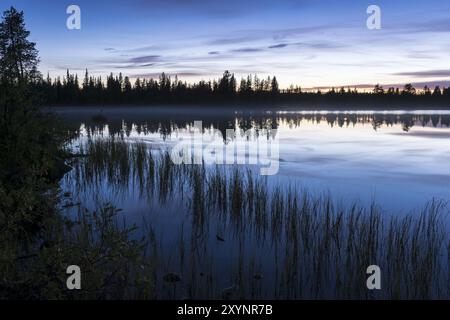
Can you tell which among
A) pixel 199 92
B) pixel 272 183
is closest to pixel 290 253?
pixel 272 183

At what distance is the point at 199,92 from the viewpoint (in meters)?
153

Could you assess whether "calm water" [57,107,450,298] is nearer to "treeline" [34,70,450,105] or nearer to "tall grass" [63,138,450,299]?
"tall grass" [63,138,450,299]

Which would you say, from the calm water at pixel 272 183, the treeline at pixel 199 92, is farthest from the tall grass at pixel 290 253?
the treeline at pixel 199 92

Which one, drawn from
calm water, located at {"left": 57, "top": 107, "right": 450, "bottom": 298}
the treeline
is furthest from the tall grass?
the treeline

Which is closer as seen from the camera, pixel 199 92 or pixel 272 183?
pixel 272 183

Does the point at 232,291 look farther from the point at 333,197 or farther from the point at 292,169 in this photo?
the point at 292,169

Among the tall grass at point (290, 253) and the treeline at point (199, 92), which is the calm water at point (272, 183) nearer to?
the tall grass at point (290, 253)

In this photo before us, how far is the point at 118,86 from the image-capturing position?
489 ft

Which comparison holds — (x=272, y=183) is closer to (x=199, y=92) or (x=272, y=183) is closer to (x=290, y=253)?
(x=290, y=253)

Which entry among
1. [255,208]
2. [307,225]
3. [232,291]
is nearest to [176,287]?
[232,291]

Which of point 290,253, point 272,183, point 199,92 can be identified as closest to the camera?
point 290,253

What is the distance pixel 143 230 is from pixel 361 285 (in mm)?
5238

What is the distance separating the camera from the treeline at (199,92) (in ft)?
477
